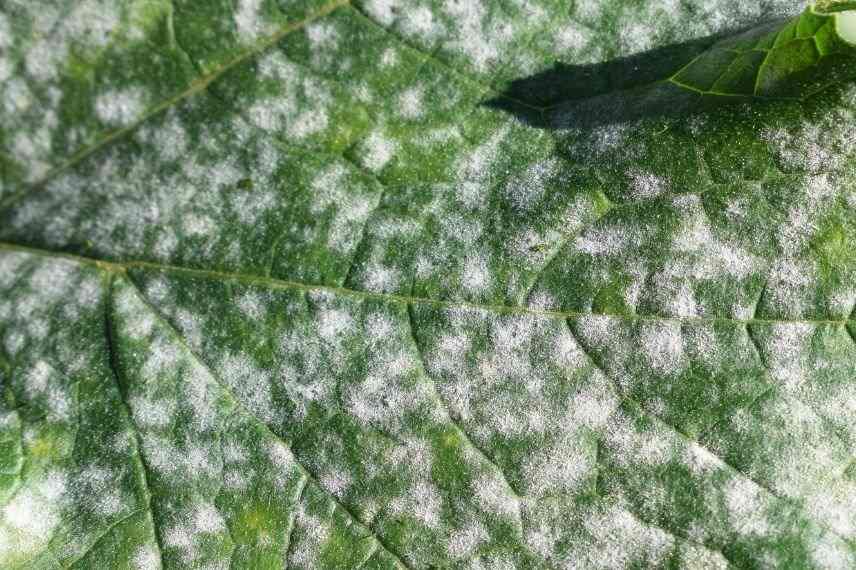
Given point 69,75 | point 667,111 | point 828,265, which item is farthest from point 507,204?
point 69,75

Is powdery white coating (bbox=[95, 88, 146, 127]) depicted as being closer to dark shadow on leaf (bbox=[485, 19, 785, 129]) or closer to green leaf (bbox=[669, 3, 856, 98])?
dark shadow on leaf (bbox=[485, 19, 785, 129])

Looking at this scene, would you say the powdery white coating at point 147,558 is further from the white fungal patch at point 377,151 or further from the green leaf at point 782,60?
the green leaf at point 782,60

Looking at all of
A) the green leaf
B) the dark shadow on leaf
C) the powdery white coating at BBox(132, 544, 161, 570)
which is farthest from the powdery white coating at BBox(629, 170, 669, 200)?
the powdery white coating at BBox(132, 544, 161, 570)

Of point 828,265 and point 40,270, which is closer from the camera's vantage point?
point 828,265

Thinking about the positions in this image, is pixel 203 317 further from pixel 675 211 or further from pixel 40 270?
pixel 675 211

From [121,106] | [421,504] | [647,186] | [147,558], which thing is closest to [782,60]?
[647,186]

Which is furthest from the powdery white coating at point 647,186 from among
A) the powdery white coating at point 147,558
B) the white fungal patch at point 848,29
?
the powdery white coating at point 147,558
